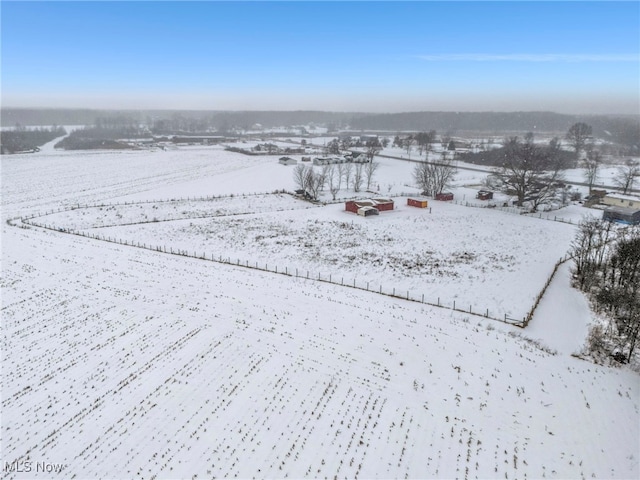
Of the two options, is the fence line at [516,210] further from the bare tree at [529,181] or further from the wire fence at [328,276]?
the wire fence at [328,276]

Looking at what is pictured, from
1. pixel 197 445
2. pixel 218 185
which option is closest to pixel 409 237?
pixel 197 445

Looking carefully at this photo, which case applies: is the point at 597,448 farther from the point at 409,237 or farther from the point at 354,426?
the point at 409,237

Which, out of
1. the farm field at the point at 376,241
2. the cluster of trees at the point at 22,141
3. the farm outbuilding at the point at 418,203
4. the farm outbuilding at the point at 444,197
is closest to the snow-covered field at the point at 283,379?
the farm field at the point at 376,241

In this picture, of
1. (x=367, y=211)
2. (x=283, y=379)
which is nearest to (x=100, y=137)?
(x=367, y=211)

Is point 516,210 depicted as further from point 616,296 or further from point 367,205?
point 616,296
